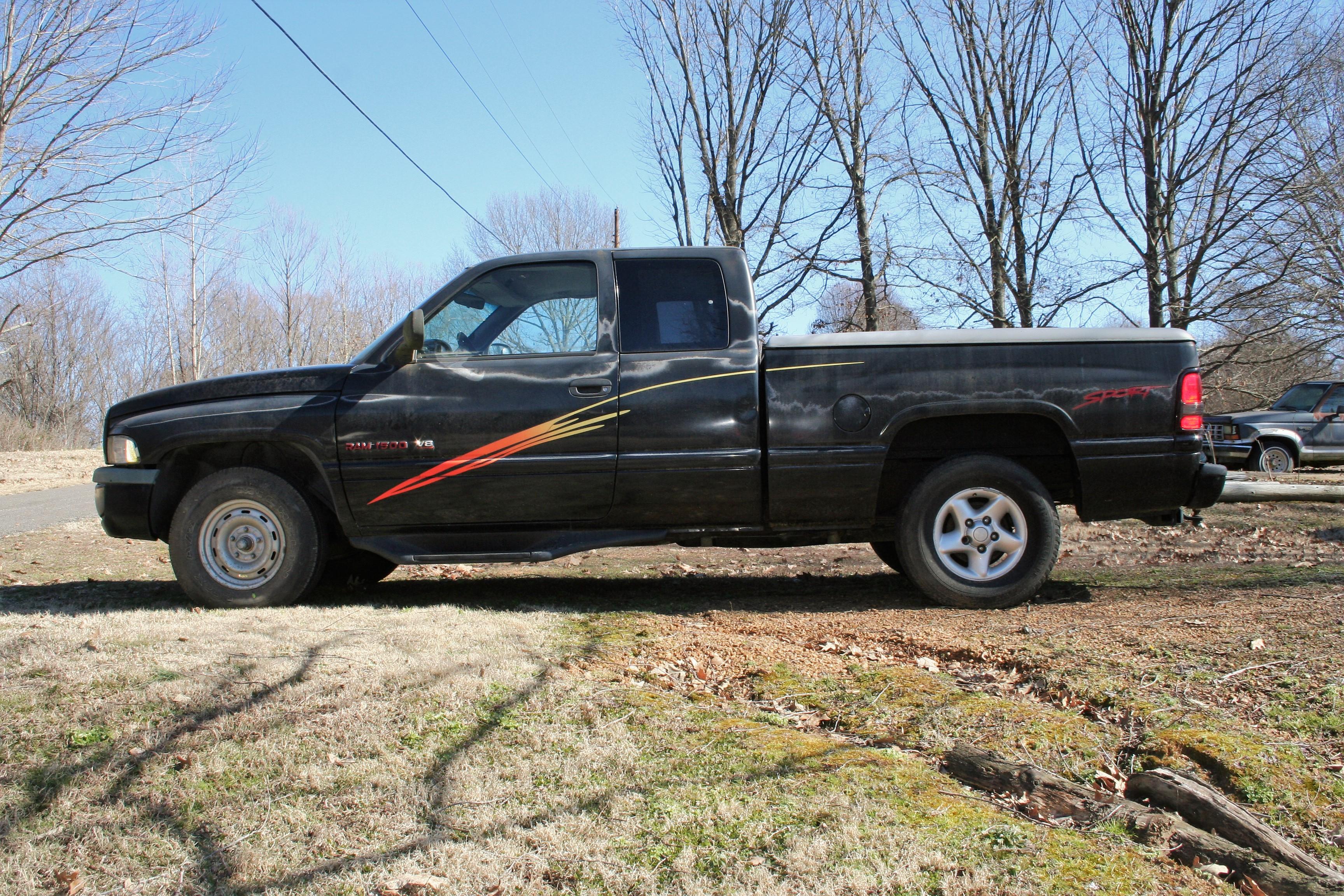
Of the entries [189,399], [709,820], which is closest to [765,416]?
[709,820]

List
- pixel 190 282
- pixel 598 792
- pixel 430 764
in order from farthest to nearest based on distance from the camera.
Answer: pixel 190 282 < pixel 430 764 < pixel 598 792

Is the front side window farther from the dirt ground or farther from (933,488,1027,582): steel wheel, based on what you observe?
(933,488,1027,582): steel wheel

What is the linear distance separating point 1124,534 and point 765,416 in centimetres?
466

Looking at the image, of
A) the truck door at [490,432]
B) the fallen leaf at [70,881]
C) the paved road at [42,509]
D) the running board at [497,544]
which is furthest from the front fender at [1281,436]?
the paved road at [42,509]

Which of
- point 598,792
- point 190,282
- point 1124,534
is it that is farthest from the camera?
point 190,282

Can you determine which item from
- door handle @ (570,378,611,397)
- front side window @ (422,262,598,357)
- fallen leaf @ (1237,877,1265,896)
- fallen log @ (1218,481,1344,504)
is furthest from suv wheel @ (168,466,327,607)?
fallen log @ (1218,481,1344,504)

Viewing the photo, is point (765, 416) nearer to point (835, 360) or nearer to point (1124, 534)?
point (835, 360)

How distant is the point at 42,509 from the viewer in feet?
38.1

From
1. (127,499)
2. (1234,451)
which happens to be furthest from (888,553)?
(1234,451)

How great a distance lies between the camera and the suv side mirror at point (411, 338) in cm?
484

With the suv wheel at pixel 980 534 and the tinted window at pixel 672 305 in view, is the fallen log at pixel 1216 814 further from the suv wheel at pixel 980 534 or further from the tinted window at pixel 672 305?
the tinted window at pixel 672 305

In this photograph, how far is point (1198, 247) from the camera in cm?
1695

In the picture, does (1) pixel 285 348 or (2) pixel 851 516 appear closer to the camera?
(2) pixel 851 516

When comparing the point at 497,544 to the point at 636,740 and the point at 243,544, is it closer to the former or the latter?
the point at 243,544
